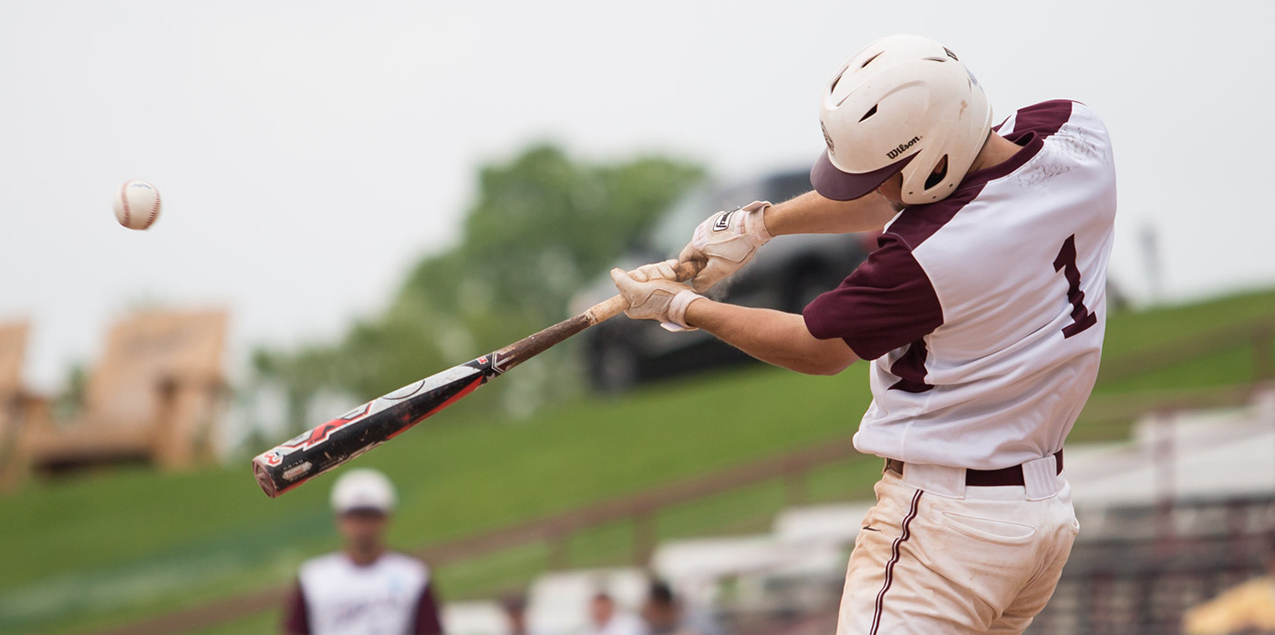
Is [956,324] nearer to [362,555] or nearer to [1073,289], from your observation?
[1073,289]

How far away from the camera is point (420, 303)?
50062 millimetres

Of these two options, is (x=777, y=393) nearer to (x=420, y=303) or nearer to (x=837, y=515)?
(x=837, y=515)

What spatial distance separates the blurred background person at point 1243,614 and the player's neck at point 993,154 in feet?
16.8

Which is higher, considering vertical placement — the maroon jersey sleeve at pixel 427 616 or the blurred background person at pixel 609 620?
the maroon jersey sleeve at pixel 427 616

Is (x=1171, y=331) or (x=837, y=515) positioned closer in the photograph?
(x=837, y=515)

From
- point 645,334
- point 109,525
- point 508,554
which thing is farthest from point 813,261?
point 109,525

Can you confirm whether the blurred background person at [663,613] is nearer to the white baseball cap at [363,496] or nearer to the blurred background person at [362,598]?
the blurred background person at [362,598]

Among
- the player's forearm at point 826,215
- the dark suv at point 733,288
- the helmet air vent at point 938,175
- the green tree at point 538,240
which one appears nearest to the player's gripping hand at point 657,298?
the player's forearm at point 826,215

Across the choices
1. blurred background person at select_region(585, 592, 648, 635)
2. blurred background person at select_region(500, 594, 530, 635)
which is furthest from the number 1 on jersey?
blurred background person at select_region(500, 594, 530, 635)

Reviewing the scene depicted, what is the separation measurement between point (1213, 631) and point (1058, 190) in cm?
529

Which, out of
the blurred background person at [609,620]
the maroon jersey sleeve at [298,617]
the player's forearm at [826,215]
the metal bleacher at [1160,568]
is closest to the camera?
the player's forearm at [826,215]

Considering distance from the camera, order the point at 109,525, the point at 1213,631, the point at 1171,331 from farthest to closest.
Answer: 1. the point at 1171,331
2. the point at 109,525
3. the point at 1213,631

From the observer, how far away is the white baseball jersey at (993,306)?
8.63 feet

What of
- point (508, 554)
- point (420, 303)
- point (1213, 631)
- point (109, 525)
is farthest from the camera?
point (420, 303)
